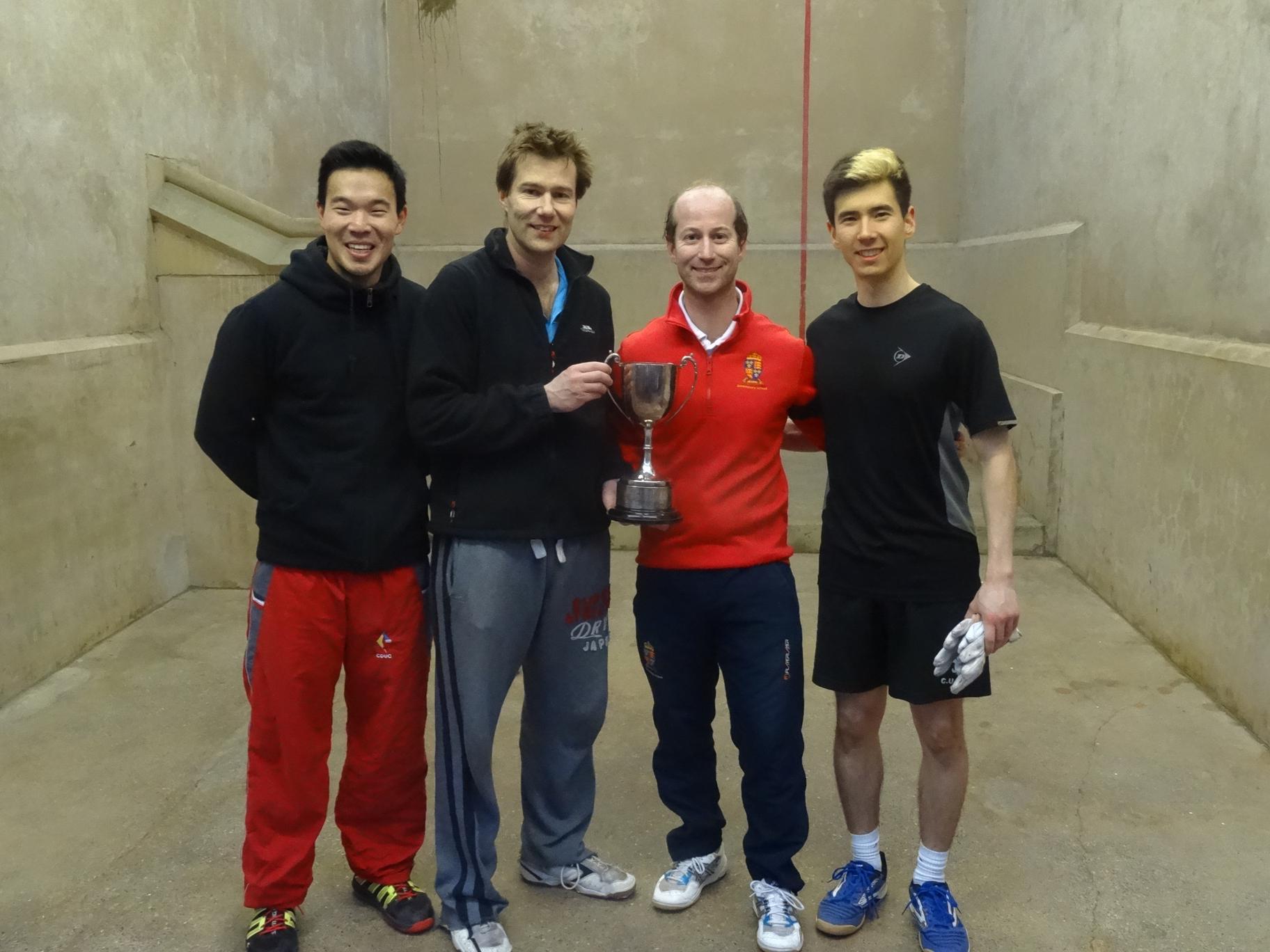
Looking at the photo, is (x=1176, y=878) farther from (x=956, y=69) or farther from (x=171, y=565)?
(x=956, y=69)

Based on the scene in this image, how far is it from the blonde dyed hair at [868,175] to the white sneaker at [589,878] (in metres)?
1.74

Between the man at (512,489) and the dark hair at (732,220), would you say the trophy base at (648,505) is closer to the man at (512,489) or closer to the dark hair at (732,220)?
the man at (512,489)

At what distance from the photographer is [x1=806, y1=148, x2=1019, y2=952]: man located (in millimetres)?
2334

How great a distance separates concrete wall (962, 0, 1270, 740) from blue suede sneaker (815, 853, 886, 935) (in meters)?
1.85

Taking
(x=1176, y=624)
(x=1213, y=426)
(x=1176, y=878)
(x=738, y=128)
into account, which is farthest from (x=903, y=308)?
A: (x=738, y=128)

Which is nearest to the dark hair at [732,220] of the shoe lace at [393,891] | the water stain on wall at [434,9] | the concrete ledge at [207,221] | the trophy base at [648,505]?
the trophy base at [648,505]

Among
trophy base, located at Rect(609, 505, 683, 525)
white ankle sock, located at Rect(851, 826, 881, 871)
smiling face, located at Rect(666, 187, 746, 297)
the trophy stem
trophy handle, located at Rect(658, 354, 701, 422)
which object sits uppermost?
smiling face, located at Rect(666, 187, 746, 297)

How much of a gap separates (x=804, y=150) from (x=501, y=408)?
6.35m

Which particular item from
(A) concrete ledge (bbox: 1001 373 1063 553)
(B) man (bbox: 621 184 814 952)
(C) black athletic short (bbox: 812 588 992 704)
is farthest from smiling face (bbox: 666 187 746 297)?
(A) concrete ledge (bbox: 1001 373 1063 553)

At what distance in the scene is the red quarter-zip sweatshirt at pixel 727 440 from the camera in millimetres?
2473

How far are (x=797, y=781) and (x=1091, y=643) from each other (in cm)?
262

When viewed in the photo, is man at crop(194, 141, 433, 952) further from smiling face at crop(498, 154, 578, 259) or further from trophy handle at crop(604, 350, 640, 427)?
trophy handle at crop(604, 350, 640, 427)

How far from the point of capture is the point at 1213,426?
13.4ft

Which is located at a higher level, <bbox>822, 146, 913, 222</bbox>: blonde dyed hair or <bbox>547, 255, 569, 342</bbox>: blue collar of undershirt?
<bbox>822, 146, 913, 222</bbox>: blonde dyed hair
